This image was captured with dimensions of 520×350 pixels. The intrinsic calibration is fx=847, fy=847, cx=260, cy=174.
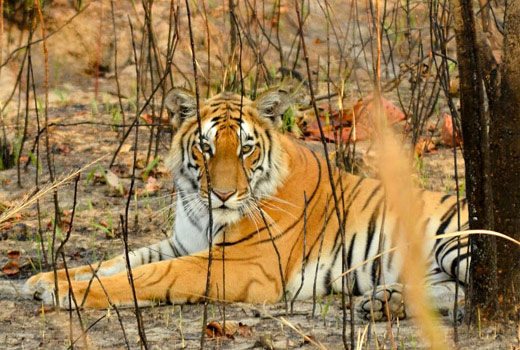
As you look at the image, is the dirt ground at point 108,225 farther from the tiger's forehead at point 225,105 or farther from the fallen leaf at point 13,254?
the tiger's forehead at point 225,105

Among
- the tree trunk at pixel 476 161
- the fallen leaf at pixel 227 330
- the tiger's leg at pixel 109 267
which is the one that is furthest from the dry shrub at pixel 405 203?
the tiger's leg at pixel 109 267

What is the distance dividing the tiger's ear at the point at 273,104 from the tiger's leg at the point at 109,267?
83cm

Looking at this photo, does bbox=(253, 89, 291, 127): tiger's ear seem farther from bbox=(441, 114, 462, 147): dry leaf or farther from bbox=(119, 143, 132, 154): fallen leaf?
bbox=(441, 114, 462, 147): dry leaf

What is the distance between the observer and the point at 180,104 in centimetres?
407

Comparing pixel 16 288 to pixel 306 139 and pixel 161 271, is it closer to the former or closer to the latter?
pixel 161 271

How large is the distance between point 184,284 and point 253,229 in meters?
0.45

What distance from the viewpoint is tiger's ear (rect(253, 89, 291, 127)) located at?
4.06m

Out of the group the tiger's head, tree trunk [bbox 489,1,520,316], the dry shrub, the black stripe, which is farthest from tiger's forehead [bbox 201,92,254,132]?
the dry shrub

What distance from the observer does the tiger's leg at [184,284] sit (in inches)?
143

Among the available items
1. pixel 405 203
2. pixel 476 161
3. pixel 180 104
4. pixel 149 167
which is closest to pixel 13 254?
pixel 180 104

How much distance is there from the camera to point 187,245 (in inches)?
Answer: 166

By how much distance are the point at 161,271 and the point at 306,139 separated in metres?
2.70

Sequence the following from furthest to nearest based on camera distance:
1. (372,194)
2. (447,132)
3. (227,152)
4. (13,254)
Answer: (447,132) → (13,254) → (372,194) → (227,152)

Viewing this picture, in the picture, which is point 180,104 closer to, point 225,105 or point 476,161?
point 225,105
